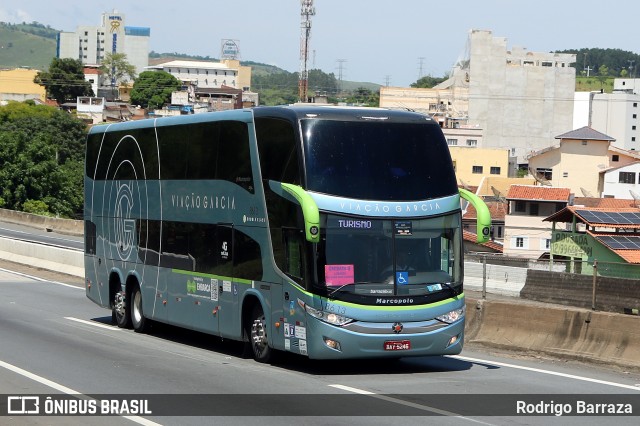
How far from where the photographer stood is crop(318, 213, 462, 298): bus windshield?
15602 millimetres

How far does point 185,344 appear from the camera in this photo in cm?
2077

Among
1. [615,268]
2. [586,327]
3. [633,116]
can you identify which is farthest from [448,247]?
[633,116]

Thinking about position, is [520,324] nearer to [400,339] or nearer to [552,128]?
[400,339]

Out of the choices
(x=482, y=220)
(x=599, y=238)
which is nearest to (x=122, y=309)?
(x=482, y=220)

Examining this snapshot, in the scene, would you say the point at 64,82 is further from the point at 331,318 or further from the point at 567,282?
the point at 331,318

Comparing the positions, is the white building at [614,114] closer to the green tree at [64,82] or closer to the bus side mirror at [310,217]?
the green tree at [64,82]

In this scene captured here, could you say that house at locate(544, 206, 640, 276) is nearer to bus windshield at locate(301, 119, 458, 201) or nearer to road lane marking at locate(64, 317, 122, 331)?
road lane marking at locate(64, 317, 122, 331)

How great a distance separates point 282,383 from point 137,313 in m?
8.26

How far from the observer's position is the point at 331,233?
15.6m

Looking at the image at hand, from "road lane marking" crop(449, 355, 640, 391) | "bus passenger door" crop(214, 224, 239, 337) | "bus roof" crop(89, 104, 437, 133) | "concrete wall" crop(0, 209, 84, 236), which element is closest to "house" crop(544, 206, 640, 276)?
"concrete wall" crop(0, 209, 84, 236)

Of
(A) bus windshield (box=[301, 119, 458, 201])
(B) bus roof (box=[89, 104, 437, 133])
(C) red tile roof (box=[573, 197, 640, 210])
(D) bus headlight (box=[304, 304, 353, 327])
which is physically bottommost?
(C) red tile roof (box=[573, 197, 640, 210])

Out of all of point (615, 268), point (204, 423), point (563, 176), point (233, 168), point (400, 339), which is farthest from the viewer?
point (563, 176)

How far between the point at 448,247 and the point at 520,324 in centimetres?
437

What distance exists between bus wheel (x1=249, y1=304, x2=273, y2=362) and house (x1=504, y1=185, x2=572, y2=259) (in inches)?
2272
